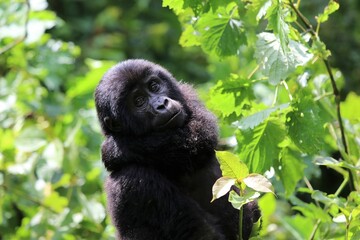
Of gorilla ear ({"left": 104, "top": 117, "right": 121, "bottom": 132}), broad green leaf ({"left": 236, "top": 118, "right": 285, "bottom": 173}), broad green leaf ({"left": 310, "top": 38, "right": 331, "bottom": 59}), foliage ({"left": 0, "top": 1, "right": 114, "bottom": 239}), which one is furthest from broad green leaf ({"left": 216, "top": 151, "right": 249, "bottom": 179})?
foliage ({"left": 0, "top": 1, "right": 114, "bottom": 239})

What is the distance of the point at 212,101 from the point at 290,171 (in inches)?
12.0

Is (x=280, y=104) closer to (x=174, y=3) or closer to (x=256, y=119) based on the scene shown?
(x=256, y=119)

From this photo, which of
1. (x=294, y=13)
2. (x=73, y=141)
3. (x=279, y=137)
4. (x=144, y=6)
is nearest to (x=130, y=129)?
(x=279, y=137)

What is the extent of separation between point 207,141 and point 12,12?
61.5 inches

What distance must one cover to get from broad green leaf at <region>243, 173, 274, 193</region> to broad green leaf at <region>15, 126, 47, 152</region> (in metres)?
1.82

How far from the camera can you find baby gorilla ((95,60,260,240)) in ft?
5.98

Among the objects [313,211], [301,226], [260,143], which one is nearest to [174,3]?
[260,143]

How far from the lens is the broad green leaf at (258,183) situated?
4.56 ft

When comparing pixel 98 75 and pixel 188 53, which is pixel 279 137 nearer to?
pixel 98 75

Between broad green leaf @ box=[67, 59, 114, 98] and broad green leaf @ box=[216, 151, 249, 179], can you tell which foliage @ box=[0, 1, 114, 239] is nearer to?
broad green leaf @ box=[67, 59, 114, 98]

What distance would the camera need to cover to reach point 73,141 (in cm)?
307

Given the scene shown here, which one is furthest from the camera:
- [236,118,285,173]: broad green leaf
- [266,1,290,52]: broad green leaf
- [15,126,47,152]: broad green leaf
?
[15,126,47,152]: broad green leaf

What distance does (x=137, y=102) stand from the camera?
2.04m

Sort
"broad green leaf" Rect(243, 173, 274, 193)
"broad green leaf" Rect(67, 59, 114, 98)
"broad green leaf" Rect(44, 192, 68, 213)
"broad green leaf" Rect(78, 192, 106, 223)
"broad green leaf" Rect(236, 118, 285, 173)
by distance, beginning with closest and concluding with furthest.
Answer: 1. "broad green leaf" Rect(243, 173, 274, 193)
2. "broad green leaf" Rect(236, 118, 285, 173)
3. "broad green leaf" Rect(78, 192, 106, 223)
4. "broad green leaf" Rect(44, 192, 68, 213)
5. "broad green leaf" Rect(67, 59, 114, 98)
